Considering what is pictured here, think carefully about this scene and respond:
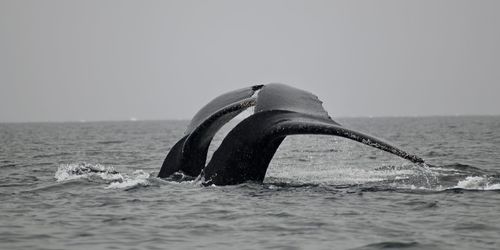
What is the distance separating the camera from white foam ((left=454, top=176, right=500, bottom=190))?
14.9 meters

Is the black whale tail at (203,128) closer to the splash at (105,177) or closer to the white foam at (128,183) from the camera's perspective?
the white foam at (128,183)

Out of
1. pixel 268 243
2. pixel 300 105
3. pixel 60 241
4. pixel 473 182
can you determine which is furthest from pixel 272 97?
pixel 473 182

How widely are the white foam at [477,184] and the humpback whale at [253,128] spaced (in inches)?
166

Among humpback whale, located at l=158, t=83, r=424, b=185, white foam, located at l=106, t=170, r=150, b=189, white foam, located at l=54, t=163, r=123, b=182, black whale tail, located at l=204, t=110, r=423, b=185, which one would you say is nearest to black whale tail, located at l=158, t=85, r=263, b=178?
humpback whale, located at l=158, t=83, r=424, b=185

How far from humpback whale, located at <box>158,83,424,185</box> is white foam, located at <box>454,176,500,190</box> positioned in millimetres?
4211

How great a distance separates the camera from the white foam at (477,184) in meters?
14.9

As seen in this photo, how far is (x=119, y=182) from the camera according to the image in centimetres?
1681

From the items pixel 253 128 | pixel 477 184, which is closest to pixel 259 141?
pixel 253 128

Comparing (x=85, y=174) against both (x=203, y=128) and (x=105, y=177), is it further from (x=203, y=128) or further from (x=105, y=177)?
(x=203, y=128)

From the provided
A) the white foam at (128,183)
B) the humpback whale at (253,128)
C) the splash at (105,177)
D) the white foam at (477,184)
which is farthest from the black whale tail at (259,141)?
the white foam at (477,184)

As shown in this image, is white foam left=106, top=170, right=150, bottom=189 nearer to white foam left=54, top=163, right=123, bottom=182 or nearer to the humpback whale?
white foam left=54, top=163, right=123, bottom=182

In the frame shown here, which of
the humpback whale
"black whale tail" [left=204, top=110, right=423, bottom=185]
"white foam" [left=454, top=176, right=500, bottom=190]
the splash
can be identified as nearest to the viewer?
"black whale tail" [left=204, top=110, right=423, bottom=185]

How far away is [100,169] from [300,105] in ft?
30.7

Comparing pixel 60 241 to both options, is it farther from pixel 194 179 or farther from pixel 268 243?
pixel 194 179
